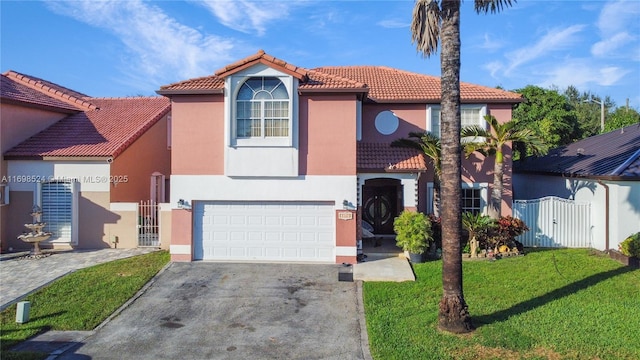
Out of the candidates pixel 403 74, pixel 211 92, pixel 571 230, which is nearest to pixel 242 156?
pixel 211 92

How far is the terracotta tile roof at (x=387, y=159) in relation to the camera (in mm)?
14859

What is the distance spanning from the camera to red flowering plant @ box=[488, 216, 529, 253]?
1424 cm

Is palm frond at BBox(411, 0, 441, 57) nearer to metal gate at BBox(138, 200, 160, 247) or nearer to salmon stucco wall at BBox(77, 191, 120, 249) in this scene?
metal gate at BBox(138, 200, 160, 247)

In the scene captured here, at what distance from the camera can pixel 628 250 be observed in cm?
1304

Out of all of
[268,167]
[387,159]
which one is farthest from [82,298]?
[387,159]

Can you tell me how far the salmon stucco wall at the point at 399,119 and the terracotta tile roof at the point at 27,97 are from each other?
47.5 ft

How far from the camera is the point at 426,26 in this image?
32.3ft

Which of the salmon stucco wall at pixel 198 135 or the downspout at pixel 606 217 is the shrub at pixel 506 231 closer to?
the downspout at pixel 606 217

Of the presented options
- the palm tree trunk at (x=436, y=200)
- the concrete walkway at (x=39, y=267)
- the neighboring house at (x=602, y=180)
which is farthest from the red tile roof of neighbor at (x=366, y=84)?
the concrete walkway at (x=39, y=267)

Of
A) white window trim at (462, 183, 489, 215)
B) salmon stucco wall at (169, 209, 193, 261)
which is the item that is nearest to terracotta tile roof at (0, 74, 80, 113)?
salmon stucco wall at (169, 209, 193, 261)

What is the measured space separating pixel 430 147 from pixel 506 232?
13.3ft

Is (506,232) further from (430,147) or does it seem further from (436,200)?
(430,147)

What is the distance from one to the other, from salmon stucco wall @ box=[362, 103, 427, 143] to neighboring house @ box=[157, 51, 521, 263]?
2.36 m

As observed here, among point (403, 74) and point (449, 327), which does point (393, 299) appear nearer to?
point (449, 327)
